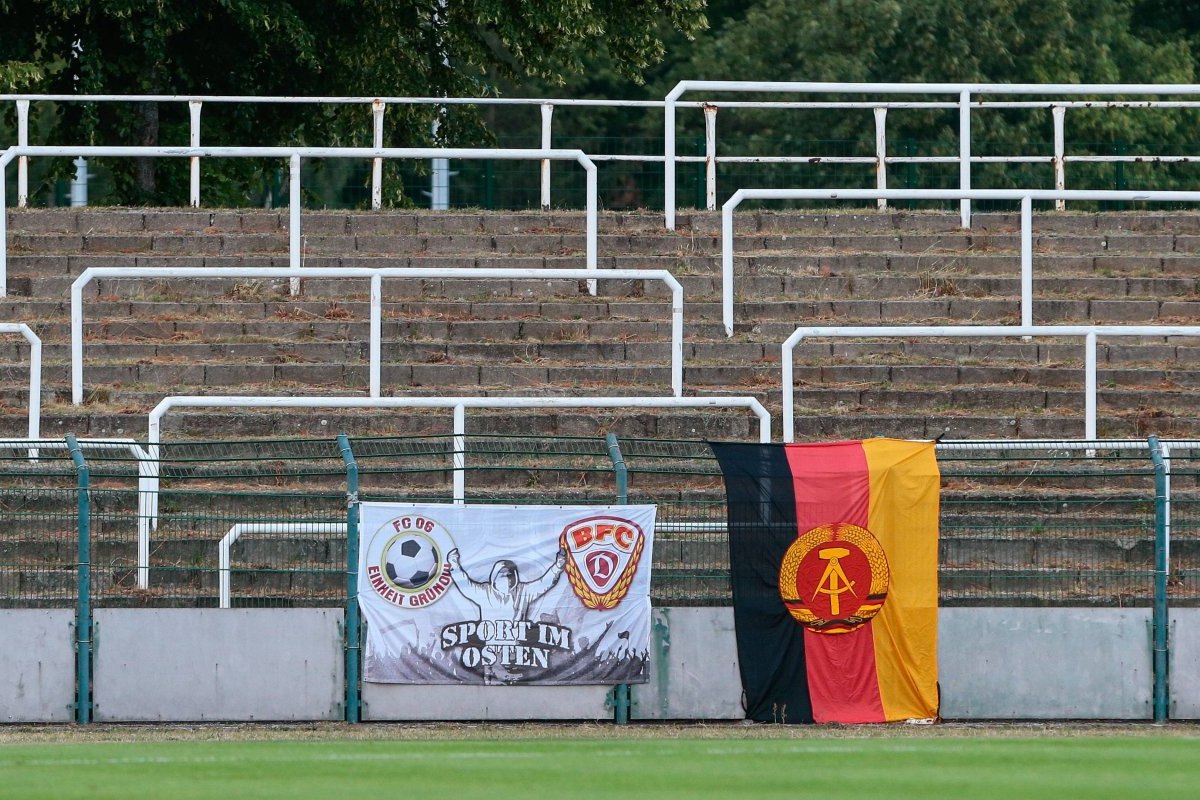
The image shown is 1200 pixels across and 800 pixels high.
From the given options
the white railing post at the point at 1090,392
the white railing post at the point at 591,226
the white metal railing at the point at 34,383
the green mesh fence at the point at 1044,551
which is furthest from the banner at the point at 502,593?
the white railing post at the point at 591,226

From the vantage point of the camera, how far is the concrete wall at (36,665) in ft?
39.2

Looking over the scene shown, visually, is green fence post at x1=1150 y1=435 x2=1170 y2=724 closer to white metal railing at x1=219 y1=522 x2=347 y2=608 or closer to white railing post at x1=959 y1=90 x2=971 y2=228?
white metal railing at x1=219 y1=522 x2=347 y2=608

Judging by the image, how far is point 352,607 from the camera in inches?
475

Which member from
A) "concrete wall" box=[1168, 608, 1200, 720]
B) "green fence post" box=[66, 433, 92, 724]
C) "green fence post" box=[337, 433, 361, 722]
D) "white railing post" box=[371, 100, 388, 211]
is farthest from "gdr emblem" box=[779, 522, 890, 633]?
"white railing post" box=[371, 100, 388, 211]

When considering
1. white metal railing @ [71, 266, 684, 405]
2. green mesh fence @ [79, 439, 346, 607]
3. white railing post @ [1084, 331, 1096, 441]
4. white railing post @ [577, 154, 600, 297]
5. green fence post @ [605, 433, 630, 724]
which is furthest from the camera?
white railing post @ [577, 154, 600, 297]

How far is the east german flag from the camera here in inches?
480

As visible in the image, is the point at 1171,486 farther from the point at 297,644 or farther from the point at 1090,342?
the point at 297,644

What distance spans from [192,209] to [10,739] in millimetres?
8236

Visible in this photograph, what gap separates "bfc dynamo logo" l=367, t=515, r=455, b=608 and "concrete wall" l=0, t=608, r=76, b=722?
1.91 m

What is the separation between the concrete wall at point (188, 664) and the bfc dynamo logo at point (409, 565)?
70 centimetres

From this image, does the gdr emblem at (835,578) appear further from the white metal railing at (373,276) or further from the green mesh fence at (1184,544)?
the white metal railing at (373,276)

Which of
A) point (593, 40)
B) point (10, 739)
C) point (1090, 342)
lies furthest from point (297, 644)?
point (593, 40)

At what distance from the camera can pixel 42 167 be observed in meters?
42.4

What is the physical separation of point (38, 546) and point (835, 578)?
501 cm
